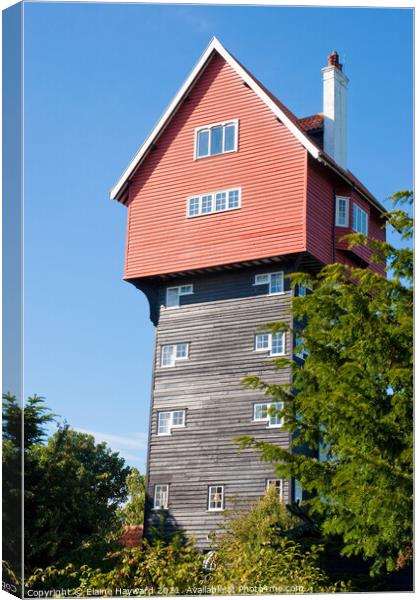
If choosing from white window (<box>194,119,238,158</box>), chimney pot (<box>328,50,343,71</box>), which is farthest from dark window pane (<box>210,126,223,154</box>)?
chimney pot (<box>328,50,343,71</box>)

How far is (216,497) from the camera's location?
52.4ft

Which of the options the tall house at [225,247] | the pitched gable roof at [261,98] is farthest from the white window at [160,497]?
the pitched gable roof at [261,98]

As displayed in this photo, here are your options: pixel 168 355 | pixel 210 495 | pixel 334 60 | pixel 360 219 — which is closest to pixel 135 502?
pixel 210 495

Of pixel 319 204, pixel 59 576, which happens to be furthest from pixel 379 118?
pixel 59 576

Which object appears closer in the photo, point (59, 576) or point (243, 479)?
point (59, 576)

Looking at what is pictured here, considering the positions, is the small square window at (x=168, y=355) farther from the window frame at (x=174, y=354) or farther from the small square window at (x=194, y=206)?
the small square window at (x=194, y=206)

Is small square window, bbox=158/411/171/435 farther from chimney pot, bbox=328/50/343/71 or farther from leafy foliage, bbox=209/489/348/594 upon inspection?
chimney pot, bbox=328/50/343/71

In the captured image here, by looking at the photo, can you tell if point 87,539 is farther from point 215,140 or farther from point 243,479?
point 215,140

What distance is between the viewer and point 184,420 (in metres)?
17.1

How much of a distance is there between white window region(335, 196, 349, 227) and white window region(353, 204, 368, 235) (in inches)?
5.4

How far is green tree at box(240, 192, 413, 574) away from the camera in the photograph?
12320mm

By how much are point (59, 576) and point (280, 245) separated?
6241 mm

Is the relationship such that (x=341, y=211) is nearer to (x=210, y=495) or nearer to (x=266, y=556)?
(x=210, y=495)

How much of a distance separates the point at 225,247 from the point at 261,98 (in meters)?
2.43
